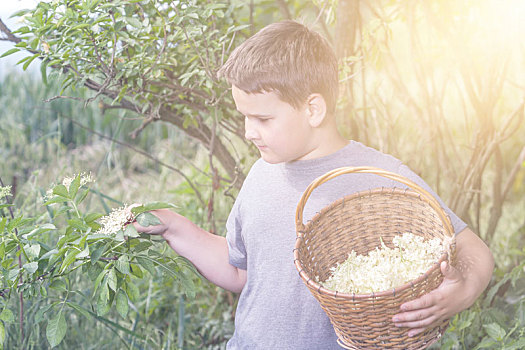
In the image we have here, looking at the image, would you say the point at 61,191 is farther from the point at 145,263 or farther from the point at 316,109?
the point at 316,109

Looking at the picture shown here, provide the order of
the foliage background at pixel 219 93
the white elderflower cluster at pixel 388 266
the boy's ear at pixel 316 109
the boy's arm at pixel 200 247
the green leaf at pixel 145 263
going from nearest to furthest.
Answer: the white elderflower cluster at pixel 388 266, the green leaf at pixel 145 263, the boy's ear at pixel 316 109, the boy's arm at pixel 200 247, the foliage background at pixel 219 93

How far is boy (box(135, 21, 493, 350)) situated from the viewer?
152 cm

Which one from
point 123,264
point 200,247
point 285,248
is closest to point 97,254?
point 123,264

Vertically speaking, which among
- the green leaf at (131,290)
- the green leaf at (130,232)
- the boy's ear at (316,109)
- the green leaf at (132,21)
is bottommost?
the green leaf at (131,290)

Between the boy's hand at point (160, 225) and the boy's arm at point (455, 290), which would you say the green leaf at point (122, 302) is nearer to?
the boy's hand at point (160, 225)

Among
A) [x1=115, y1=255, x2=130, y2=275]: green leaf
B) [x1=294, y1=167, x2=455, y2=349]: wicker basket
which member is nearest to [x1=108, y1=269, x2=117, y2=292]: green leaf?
[x1=115, y1=255, x2=130, y2=275]: green leaf

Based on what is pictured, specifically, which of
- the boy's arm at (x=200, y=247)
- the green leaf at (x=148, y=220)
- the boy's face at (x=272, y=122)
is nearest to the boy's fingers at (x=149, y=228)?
the boy's arm at (x=200, y=247)

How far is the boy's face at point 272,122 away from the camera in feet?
4.97

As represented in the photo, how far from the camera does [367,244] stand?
160 centimetres

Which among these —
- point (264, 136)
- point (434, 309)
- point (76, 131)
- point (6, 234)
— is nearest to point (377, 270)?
point (434, 309)

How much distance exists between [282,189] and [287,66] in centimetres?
36

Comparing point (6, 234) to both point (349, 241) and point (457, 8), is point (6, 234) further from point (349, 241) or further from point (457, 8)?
point (457, 8)

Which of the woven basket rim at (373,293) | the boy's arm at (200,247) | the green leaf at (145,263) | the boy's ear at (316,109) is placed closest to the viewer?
the woven basket rim at (373,293)

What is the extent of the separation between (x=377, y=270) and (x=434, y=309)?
0.16 meters
